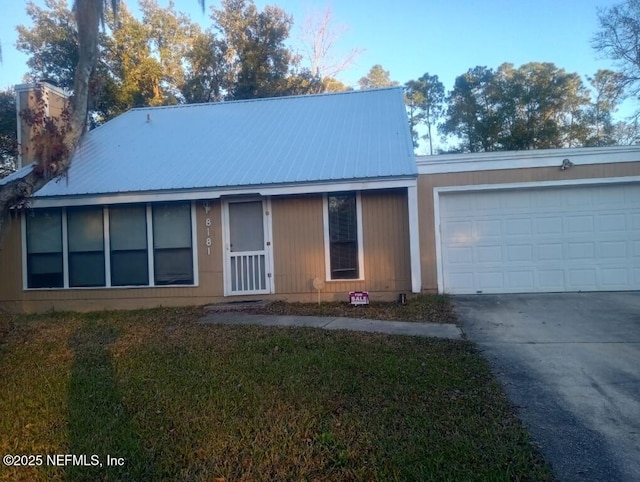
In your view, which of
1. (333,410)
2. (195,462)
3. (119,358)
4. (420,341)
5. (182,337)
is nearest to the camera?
(195,462)

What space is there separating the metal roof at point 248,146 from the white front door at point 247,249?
827mm

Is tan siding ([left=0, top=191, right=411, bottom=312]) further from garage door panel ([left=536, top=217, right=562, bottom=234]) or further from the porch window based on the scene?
garage door panel ([left=536, top=217, right=562, bottom=234])

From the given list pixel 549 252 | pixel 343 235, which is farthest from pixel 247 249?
pixel 549 252

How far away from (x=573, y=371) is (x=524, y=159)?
20.5ft

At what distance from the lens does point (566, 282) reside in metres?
10.8

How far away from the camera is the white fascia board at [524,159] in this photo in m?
10.5

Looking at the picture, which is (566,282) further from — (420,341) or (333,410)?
(333,410)

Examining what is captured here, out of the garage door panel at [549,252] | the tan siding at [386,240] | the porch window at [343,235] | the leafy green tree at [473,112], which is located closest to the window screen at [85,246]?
the porch window at [343,235]

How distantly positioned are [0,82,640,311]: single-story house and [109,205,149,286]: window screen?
0.02 meters

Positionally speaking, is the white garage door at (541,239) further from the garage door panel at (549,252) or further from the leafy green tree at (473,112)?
the leafy green tree at (473,112)

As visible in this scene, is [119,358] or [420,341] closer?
[119,358]

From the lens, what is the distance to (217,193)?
1055 centimetres

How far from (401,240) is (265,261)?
9.60ft

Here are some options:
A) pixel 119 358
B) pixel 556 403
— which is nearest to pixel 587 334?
pixel 556 403
